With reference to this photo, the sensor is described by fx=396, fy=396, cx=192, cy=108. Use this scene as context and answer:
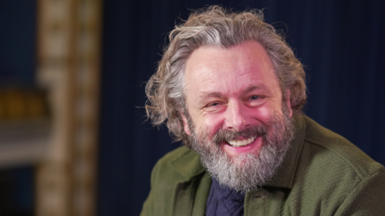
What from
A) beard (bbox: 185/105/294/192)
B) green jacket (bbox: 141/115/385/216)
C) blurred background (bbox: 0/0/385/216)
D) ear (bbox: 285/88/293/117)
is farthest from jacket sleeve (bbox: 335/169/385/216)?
blurred background (bbox: 0/0/385/216)

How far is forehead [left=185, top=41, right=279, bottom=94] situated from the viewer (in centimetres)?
125

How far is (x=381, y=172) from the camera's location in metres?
1.18

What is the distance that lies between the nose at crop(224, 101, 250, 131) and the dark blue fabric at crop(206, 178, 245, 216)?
260 mm

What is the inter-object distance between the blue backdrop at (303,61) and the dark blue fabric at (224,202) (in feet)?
2.69

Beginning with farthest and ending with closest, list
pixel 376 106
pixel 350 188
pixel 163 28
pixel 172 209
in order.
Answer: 1. pixel 163 28
2. pixel 376 106
3. pixel 172 209
4. pixel 350 188

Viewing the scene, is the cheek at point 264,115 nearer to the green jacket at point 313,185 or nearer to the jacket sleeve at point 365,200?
the green jacket at point 313,185

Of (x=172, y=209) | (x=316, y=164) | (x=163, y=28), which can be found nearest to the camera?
(x=316, y=164)

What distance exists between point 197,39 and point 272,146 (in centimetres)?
44

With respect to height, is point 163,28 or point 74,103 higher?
point 163,28

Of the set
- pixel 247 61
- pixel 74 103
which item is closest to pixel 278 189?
pixel 247 61

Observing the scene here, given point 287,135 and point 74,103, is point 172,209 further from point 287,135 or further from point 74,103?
point 74,103

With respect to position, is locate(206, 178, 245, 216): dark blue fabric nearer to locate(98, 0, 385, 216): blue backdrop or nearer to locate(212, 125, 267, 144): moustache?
locate(212, 125, 267, 144): moustache

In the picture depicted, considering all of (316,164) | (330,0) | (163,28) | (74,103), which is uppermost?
(330,0)

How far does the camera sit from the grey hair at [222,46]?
52.1 inches
